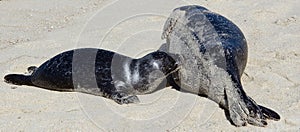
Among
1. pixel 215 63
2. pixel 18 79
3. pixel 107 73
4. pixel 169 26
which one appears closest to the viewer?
pixel 215 63

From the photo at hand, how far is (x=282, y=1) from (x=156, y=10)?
1258 mm

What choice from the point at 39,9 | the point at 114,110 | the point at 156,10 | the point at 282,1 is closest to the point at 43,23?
the point at 39,9

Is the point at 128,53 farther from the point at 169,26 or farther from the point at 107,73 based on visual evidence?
the point at 107,73

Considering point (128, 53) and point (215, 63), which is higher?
point (215, 63)

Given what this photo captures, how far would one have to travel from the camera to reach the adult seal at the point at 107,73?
3.56m

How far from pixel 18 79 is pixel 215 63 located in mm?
1480

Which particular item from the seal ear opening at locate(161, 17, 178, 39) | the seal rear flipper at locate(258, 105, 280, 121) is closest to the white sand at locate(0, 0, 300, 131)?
the seal rear flipper at locate(258, 105, 280, 121)

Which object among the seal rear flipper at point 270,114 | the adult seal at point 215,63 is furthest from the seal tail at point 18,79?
the seal rear flipper at point 270,114

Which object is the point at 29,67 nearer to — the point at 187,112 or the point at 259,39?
the point at 187,112

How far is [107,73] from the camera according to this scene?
3639mm

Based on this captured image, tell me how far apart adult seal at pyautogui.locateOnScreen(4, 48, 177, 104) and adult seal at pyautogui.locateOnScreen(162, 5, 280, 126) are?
0.50ft

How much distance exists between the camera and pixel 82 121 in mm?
3326

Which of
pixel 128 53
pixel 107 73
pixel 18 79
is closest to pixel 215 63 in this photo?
pixel 107 73

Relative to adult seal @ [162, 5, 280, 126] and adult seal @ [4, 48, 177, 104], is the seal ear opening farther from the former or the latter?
adult seal @ [4, 48, 177, 104]
